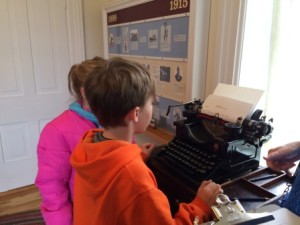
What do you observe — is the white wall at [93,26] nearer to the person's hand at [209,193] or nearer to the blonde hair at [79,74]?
the blonde hair at [79,74]

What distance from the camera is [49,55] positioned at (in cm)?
229

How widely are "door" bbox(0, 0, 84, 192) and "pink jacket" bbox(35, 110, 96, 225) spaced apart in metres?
1.44

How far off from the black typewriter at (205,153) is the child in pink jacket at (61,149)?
0.35 meters

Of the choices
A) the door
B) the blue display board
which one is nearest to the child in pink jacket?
the blue display board

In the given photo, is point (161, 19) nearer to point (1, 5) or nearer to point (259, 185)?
point (259, 185)

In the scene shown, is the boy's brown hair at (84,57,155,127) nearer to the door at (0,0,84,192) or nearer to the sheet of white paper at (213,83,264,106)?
the sheet of white paper at (213,83,264,106)

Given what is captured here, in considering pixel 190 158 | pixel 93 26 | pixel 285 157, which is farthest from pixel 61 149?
pixel 93 26

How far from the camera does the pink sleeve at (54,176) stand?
982 millimetres

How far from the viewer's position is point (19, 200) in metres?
2.24

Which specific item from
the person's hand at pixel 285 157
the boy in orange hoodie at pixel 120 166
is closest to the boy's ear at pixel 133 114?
the boy in orange hoodie at pixel 120 166

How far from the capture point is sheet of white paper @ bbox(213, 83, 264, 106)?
3.16 feet

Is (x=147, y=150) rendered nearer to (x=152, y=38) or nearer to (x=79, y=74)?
(x=79, y=74)

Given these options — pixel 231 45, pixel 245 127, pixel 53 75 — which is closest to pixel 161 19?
pixel 231 45

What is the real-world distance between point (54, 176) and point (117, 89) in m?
0.55
